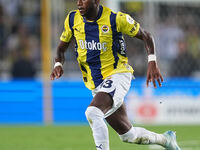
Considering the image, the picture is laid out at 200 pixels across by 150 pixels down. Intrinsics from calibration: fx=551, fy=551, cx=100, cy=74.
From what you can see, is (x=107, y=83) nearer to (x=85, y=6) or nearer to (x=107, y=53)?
(x=107, y=53)

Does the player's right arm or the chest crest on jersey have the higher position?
the chest crest on jersey

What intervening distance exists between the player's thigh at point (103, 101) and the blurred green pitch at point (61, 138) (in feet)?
8.20

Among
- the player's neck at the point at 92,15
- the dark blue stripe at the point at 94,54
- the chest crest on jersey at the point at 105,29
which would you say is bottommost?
the dark blue stripe at the point at 94,54

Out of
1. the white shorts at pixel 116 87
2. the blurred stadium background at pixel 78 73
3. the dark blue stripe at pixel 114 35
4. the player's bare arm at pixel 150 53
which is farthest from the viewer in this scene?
the blurred stadium background at pixel 78 73

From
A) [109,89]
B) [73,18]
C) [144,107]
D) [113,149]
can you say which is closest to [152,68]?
Answer: [109,89]

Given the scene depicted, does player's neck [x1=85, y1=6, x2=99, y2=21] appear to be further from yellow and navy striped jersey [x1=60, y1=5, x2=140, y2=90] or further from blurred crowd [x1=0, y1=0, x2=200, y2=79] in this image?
blurred crowd [x1=0, y1=0, x2=200, y2=79]

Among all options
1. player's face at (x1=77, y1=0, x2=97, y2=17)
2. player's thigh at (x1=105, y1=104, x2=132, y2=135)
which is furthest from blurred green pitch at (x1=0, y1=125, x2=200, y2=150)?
player's face at (x1=77, y1=0, x2=97, y2=17)

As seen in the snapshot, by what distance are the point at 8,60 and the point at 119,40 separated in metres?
8.16

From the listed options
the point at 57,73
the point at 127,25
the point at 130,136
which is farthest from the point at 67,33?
the point at 130,136

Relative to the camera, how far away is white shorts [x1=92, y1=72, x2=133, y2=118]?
609 centimetres

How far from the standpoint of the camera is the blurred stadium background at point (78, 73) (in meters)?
13.2

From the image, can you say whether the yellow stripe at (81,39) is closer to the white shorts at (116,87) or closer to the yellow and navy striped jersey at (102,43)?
the yellow and navy striped jersey at (102,43)

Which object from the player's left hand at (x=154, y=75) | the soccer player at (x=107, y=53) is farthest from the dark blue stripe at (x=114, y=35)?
the player's left hand at (x=154, y=75)

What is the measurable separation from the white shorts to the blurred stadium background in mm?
5624
